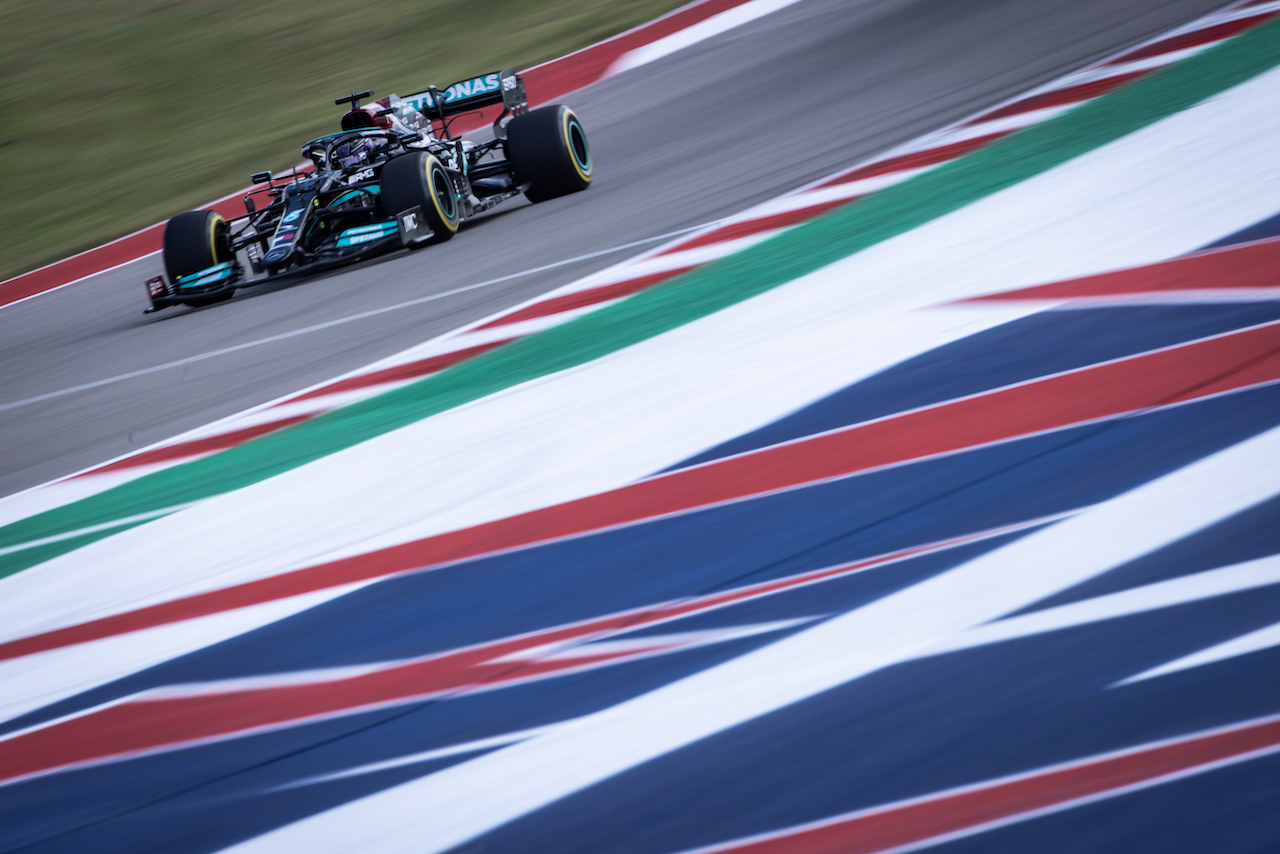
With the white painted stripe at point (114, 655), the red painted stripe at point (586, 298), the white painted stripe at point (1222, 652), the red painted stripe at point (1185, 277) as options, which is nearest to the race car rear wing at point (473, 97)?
the red painted stripe at point (586, 298)

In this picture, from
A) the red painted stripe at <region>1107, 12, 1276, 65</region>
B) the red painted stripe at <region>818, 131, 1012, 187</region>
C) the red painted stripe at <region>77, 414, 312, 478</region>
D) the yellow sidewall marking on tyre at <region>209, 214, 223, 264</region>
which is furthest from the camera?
the yellow sidewall marking on tyre at <region>209, 214, 223, 264</region>

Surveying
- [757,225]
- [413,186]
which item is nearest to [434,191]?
[413,186]

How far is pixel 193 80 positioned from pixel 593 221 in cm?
1341

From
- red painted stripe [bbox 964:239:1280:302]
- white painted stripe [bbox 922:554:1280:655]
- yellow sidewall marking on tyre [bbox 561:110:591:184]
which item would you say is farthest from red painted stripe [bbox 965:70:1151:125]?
white painted stripe [bbox 922:554:1280:655]

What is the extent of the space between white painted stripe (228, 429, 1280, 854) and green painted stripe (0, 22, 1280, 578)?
2.41 m

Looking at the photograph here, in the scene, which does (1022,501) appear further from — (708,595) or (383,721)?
(383,721)

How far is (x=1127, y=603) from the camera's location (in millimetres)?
2424

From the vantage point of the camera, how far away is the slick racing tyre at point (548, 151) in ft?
27.6

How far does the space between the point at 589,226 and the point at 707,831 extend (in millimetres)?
5625

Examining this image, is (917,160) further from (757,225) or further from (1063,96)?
(1063,96)

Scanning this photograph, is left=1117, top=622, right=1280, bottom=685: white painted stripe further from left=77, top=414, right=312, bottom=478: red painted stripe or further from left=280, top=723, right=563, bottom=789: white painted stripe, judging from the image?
A: left=77, top=414, right=312, bottom=478: red painted stripe

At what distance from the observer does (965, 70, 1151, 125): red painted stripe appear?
745cm

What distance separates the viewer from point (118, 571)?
395cm

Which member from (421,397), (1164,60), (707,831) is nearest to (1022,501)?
(707,831)
